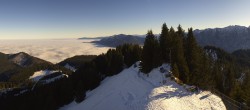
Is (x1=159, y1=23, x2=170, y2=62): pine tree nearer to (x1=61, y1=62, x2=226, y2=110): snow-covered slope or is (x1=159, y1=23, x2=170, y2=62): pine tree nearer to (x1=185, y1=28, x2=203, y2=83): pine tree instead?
(x1=185, y1=28, x2=203, y2=83): pine tree

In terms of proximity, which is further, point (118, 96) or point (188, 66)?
point (188, 66)

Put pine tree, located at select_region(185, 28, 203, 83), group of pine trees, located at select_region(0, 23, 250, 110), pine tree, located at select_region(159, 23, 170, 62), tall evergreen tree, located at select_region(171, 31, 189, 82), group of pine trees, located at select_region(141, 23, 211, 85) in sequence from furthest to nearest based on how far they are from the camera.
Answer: pine tree, located at select_region(159, 23, 170, 62) → pine tree, located at select_region(185, 28, 203, 83) → group of pine trees, located at select_region(0, 23, 250, 110) → group of pine trees, located at select_region(141, 23, 211, 85) → tall evergreen tree, located at select_region(171, 31, 189, 82)

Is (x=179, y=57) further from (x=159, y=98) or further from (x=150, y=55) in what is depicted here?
(x=159, y=98)

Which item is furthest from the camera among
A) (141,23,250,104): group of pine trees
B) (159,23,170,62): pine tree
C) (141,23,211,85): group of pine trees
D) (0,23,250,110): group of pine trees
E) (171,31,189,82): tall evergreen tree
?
(159,23,170,62): pine tree

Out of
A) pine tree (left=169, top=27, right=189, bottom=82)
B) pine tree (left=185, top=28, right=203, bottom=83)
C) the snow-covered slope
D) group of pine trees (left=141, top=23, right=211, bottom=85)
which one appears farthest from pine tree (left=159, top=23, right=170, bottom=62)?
the snow-covered slope

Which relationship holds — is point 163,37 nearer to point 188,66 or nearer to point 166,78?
point 188,66

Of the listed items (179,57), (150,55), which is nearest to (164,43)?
(150,55)

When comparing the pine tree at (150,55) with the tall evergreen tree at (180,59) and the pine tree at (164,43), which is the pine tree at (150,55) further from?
the tall evergreen tree at (180,59)

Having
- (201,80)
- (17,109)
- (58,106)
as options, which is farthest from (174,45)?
(17,109)
